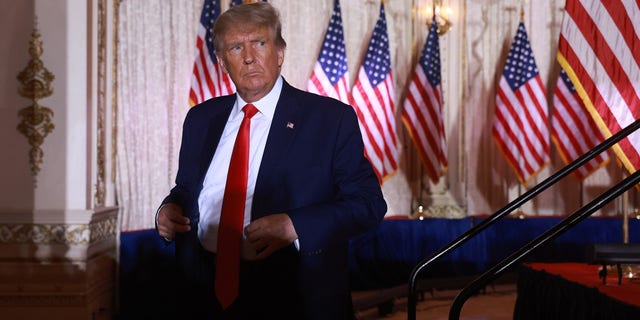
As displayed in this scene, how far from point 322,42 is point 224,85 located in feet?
7.53

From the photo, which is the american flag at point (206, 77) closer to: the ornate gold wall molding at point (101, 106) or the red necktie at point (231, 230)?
the ornate gold wall molding at point (101, 106)

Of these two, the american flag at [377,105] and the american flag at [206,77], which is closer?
the american flag at [206,77]

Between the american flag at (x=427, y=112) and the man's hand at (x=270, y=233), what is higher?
the american flag at (x=427, y=112)

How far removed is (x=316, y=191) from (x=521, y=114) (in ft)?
26.9

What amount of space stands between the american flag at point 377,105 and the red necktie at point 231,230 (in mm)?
7001

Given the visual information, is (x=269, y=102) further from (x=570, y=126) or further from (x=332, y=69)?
(x=570, y=126)

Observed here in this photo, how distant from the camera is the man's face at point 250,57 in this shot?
81.1 inches

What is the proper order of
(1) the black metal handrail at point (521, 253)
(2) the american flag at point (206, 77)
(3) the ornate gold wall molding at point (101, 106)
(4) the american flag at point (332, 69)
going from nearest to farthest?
(1) the black metal handrail at point (521, 253) < (3) the ornate gold wall molding at point (101, 106) < (2) the american flag at point (206, 77) < (4) the american flag at point (332, 69)

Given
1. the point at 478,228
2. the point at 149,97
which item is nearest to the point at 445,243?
the point at 149,97

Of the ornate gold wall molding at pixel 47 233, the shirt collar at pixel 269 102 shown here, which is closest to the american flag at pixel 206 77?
the ornate gold wall molding at pixel 47 233

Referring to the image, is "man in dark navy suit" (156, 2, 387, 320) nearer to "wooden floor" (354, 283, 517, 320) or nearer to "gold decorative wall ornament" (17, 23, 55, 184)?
"gold decorative wall ornament" (17, 23, 55, 184)

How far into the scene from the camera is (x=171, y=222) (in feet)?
6.69

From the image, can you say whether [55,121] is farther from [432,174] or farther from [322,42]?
[432,174]

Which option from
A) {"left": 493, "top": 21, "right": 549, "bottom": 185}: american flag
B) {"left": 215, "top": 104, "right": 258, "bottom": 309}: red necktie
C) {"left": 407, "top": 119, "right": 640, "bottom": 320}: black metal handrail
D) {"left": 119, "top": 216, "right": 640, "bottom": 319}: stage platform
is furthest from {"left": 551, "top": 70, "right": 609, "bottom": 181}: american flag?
{"left": 215, "top": 104, "right": 258, "bottom": 309}: red necktie
